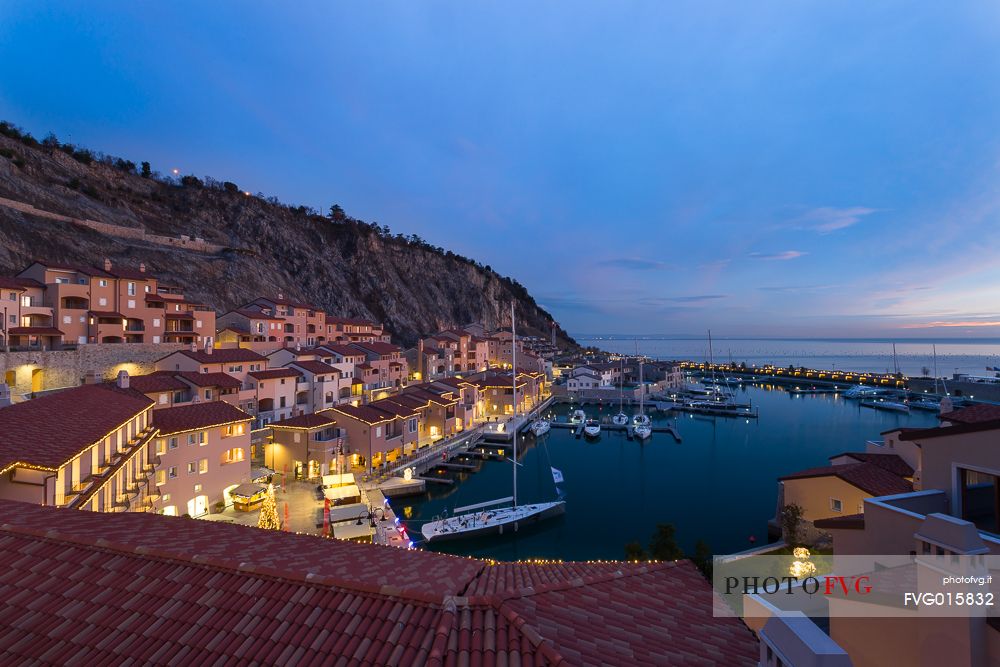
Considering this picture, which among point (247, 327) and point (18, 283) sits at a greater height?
point (18, 283)

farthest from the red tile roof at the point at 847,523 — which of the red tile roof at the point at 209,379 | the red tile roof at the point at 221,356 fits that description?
the red tile roof at the point at 221,356

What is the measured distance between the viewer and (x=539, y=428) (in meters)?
47.1

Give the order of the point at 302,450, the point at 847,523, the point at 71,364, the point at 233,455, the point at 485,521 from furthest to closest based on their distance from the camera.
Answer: the point at 71,364 < the point at 302,450 < the point at 485,521 < the point at 233,455 < the point at 847,523

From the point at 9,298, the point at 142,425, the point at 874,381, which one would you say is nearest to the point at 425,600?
the point at 142,425

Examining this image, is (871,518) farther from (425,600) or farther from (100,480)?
(100,480)

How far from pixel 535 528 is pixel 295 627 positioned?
23246mm

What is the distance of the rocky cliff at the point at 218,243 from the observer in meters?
51.5

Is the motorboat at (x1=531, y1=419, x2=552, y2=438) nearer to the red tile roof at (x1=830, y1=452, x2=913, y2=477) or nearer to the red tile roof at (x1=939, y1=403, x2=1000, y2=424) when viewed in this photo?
the red tile roof at (x1=830, y1=452, x2=913, y2=477)

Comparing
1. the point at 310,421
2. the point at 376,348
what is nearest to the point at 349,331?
the point at 376,348

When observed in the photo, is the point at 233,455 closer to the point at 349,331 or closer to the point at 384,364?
the point at 384,364

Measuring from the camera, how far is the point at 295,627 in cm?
390

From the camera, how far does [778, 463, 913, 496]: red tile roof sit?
17.0m

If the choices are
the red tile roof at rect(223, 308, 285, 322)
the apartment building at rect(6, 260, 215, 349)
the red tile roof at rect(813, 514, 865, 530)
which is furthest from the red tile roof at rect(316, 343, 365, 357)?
the red tile roof at rect(813, 514, 865, 530)

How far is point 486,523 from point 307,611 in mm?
21205
